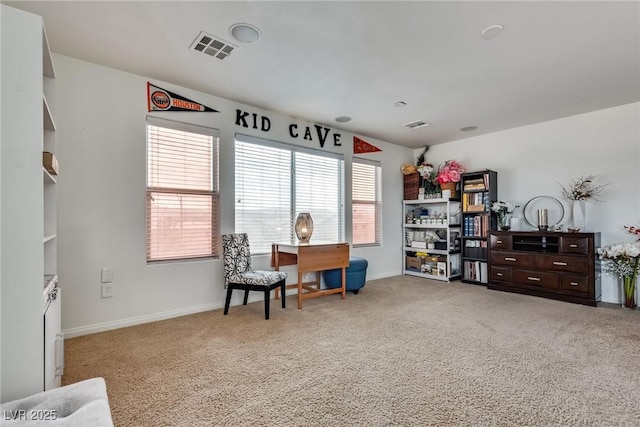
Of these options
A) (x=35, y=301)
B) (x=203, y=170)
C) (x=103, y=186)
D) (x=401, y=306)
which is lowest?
(x=401, y=306)

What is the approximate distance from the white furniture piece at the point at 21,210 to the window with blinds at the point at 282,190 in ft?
7.66

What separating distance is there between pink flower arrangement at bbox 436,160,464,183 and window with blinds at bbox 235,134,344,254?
66.5 inches

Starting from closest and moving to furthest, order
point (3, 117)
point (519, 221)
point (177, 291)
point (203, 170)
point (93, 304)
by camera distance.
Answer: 1. point (3, 117)
2. point (93, 304)
3. point (177, 291)
4. point (203, 170)
5. point (519, 221)

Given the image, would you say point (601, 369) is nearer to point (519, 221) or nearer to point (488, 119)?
point (519, 221)

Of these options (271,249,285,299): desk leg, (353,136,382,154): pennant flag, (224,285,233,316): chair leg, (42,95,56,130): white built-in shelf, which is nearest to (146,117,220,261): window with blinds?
(224,285,233,316): chair leg

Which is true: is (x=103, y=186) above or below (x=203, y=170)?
below

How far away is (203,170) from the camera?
3439mm

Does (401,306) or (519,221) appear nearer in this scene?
(401,306)

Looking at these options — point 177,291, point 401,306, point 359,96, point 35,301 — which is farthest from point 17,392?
point 359,96

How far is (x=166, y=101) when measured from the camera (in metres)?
3.18

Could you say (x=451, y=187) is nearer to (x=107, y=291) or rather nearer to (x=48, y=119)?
(x=107, y=291)

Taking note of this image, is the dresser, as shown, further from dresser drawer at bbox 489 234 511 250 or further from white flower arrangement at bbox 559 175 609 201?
white flower arrangement at bbox 559 175 609 201

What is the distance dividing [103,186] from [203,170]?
938 mm

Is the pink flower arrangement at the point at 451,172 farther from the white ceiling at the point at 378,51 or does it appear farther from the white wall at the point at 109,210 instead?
the white wall at the point at 109,210
